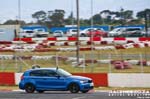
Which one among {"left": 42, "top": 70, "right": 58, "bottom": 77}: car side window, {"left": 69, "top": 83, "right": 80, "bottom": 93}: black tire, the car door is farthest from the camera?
{"left": 42, "top": 70, "right": 58, "bottom": 77}: car side window

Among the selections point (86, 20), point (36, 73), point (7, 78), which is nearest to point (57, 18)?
point (86, 20)

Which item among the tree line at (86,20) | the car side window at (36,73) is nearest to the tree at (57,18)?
the tree line at (86,20)

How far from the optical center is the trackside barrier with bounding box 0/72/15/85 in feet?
108

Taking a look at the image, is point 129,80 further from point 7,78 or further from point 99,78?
point 7,78

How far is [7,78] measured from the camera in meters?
33.1

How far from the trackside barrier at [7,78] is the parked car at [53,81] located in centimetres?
688

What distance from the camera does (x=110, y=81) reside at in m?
30.5

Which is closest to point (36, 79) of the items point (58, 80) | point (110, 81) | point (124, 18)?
point (58, 80)

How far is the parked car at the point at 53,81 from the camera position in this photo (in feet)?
80.9

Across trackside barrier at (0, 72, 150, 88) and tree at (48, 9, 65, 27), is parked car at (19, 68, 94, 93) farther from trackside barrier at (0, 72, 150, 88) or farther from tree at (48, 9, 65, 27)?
tree at (48, 9, 65, 27)

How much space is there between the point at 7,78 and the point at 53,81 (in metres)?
8.54

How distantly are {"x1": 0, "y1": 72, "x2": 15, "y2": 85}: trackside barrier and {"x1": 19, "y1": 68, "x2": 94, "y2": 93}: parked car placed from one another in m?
6.88

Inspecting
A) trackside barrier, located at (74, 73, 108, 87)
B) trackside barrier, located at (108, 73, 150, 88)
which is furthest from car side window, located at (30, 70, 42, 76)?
trackside barrier, located at (108, 73, 150, 88)

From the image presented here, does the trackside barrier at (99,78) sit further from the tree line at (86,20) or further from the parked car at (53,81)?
the tree line at (86,20)
